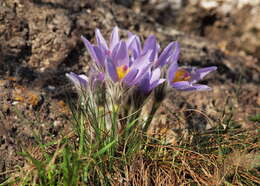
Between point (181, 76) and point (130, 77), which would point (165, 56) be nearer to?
point (181, 76)

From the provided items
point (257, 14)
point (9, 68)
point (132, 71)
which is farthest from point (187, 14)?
point (132, 71)

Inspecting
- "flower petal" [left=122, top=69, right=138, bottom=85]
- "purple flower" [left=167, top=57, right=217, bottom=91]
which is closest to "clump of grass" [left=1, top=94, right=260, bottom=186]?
"flower petal" [left=122, top=69, right=138, bottom=85]

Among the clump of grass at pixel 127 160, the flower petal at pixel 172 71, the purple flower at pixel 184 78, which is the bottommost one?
the clump of grass at pixel 127 160

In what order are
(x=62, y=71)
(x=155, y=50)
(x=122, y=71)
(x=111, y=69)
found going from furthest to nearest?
1. (x=62, y=71)
2. (x=155, y=50)
3. (x=122, y=71)
4. (x=111, y=69)

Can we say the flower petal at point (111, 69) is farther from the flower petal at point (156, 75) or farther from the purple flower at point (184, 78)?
the purple flower at point (184, 78)

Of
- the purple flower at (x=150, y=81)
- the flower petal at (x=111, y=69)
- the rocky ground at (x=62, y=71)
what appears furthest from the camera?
the rocky ground at (x=62, y=71)

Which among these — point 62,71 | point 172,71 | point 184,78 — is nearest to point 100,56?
point 172,71

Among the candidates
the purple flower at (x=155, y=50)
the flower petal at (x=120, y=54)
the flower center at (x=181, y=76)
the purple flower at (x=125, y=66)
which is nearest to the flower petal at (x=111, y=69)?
the purple flower at (x=125, y=66)

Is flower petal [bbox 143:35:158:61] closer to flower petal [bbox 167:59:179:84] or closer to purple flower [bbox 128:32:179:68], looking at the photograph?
purple flower [bbox 128:32:179:68]
